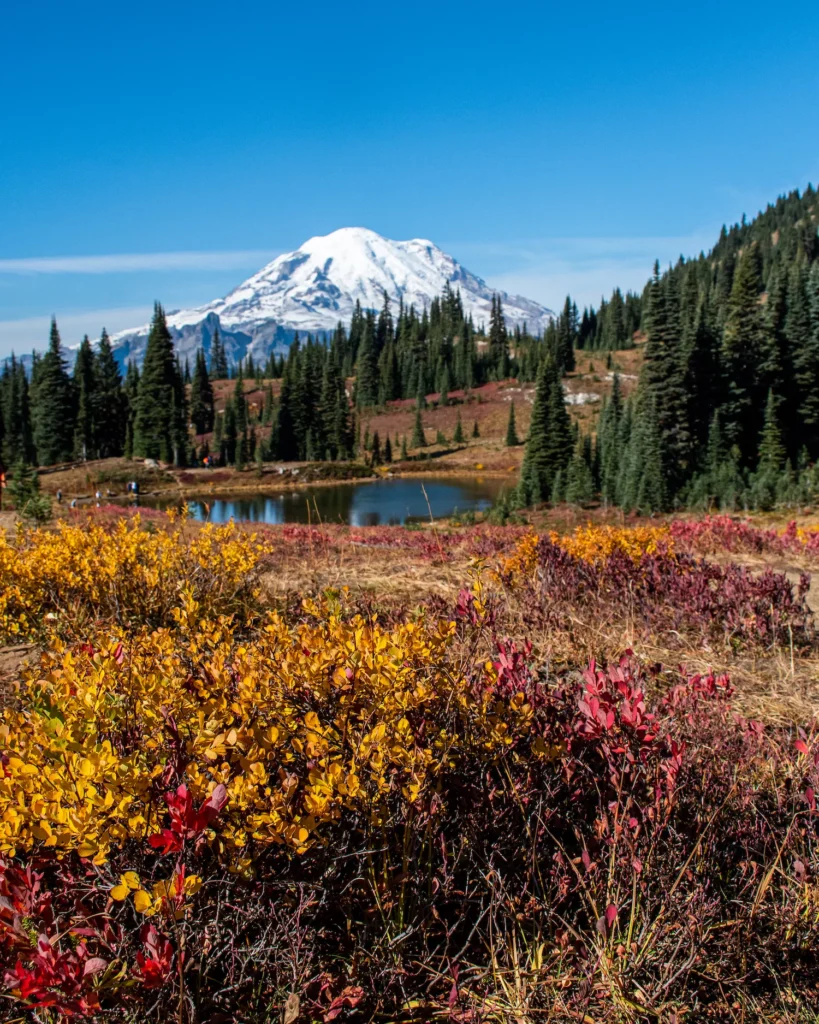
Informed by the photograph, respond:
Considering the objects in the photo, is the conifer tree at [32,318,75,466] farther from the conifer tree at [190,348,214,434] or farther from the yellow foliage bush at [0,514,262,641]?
the yellow foliage bush at [0,514,262,641]

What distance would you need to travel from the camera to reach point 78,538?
498 centimetres

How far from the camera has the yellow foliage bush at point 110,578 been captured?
4363 millimetres

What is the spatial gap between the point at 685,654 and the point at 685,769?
→ 2.22m

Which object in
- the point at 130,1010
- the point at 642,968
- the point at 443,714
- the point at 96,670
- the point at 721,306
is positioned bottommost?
the point at 642,968

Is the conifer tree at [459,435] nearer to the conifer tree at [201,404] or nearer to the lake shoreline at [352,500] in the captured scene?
the lake shoreline at [352,500]

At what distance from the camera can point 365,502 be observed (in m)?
51.8

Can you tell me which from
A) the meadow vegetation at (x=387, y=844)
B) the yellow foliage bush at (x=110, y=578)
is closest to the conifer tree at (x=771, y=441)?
the yellow foliage bush at (x=110, y=578)

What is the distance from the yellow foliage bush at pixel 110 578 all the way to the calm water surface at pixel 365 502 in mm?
27977

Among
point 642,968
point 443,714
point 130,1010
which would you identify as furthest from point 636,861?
point 130,1010

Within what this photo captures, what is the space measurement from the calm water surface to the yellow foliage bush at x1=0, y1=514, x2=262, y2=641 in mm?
27977

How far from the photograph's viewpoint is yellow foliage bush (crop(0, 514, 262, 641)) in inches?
172

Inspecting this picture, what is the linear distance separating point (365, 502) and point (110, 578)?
4716cm

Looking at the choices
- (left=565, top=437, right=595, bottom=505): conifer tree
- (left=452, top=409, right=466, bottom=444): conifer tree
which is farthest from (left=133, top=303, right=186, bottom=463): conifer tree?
(left=565, top=437, right=595, bottom=505): conifer tree

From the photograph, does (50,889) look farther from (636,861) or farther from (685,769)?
(685,769)
